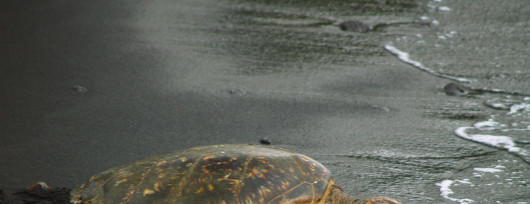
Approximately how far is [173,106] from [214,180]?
1.86 meters

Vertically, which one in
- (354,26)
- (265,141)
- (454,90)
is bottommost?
(265,141)

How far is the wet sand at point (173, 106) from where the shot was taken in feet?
10.9

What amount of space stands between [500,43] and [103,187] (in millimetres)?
4693

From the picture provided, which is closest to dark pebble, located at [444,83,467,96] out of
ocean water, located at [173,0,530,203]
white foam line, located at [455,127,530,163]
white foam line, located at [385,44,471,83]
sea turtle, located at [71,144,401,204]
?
ocean water, located at [173,0,530,203]

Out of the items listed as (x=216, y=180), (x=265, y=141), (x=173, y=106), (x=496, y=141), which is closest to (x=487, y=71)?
(x=496, y=141)

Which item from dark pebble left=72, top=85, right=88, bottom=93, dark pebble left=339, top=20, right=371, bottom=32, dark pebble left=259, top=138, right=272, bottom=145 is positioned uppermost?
dark pebble left=339, top=20, right=371, bottom=32

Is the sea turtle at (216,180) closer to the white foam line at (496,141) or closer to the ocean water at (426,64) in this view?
the ocean water at (426,64)

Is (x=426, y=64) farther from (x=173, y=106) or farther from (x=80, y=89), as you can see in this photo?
(x=80, y=89)

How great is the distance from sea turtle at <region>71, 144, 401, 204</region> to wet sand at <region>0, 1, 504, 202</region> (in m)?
0.56

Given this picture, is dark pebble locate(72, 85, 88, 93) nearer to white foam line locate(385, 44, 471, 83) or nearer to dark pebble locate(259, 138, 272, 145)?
dark pebble locate(259, 138, 272, 145)

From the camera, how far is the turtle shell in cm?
237

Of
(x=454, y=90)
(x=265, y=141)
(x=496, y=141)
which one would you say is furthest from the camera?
(x=454, y=90)

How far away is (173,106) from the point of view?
4.16m

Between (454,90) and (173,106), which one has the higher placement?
(454,90)
